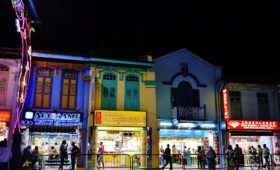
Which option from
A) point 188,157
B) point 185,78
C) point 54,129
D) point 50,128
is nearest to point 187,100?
point 185,78

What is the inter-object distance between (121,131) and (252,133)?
9.74 metres

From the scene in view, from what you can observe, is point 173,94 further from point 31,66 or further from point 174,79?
point 31,66

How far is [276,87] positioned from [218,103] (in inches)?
211

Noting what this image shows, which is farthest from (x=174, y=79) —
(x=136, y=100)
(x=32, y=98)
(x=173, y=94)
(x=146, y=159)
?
(x=32, y=98)

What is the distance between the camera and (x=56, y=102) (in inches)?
859

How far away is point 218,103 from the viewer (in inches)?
981

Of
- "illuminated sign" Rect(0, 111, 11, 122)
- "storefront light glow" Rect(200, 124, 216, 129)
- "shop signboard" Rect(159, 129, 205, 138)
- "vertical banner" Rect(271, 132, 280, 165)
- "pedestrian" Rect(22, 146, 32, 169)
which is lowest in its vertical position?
"pedestrian" Rect(22, 146, 32, 169)

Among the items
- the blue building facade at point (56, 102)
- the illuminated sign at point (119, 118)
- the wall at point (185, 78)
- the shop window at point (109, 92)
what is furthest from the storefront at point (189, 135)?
the blue building facade at point (56, 102)

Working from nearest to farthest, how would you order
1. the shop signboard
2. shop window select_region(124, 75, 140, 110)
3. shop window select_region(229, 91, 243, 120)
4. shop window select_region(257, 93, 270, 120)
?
1. shop window select_region(124, 75, 140, 110)
2. the shop signboard
3. shop window select_region(229, 91, 243, 120)
4. shop window select_region(257, 93, 270, 120)

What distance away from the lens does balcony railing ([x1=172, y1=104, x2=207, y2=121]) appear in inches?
929

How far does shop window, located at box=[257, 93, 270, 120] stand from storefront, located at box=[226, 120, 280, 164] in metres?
1.03

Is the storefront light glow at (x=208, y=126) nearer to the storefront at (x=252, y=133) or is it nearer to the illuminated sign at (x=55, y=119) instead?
the storefront at (x=252, y=133)

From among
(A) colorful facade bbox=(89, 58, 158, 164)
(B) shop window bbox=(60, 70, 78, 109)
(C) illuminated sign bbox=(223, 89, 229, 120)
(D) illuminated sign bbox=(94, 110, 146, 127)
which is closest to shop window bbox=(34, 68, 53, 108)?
(B) shop window bbox=(60, 70, 78, 109)

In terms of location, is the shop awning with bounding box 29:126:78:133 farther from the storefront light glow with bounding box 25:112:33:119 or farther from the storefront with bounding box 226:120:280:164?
the storefront with bounding box 226:120:280:164
